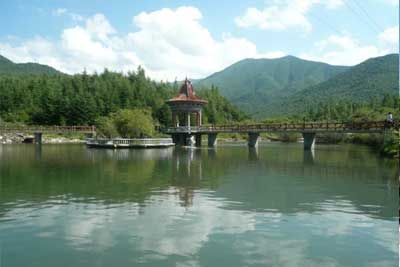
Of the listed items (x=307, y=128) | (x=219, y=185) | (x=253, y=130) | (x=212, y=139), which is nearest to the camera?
(x=219, y=185)

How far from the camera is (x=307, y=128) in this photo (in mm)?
46875

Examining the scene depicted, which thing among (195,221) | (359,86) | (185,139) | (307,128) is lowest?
(195,221)

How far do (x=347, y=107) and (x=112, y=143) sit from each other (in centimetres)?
6458

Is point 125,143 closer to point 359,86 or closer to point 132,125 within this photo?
point 132,125

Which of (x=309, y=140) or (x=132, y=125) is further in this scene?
(x=132, y=125)

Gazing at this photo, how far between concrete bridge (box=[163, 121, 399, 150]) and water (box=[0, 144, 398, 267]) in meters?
20.1

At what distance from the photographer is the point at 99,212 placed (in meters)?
13.1

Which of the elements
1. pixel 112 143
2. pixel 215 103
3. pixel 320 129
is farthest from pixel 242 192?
pixel 215 103

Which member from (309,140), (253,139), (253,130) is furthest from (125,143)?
(309,140)

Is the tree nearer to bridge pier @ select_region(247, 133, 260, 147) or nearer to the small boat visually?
the small boat

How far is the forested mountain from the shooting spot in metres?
81.9

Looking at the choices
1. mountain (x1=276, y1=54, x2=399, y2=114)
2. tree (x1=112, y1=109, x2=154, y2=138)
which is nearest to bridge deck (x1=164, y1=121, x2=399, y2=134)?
tree (x1=112, y1=109, x2=154, y2=138)

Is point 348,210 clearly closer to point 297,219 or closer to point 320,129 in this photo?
point 297,219

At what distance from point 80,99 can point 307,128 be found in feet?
160
